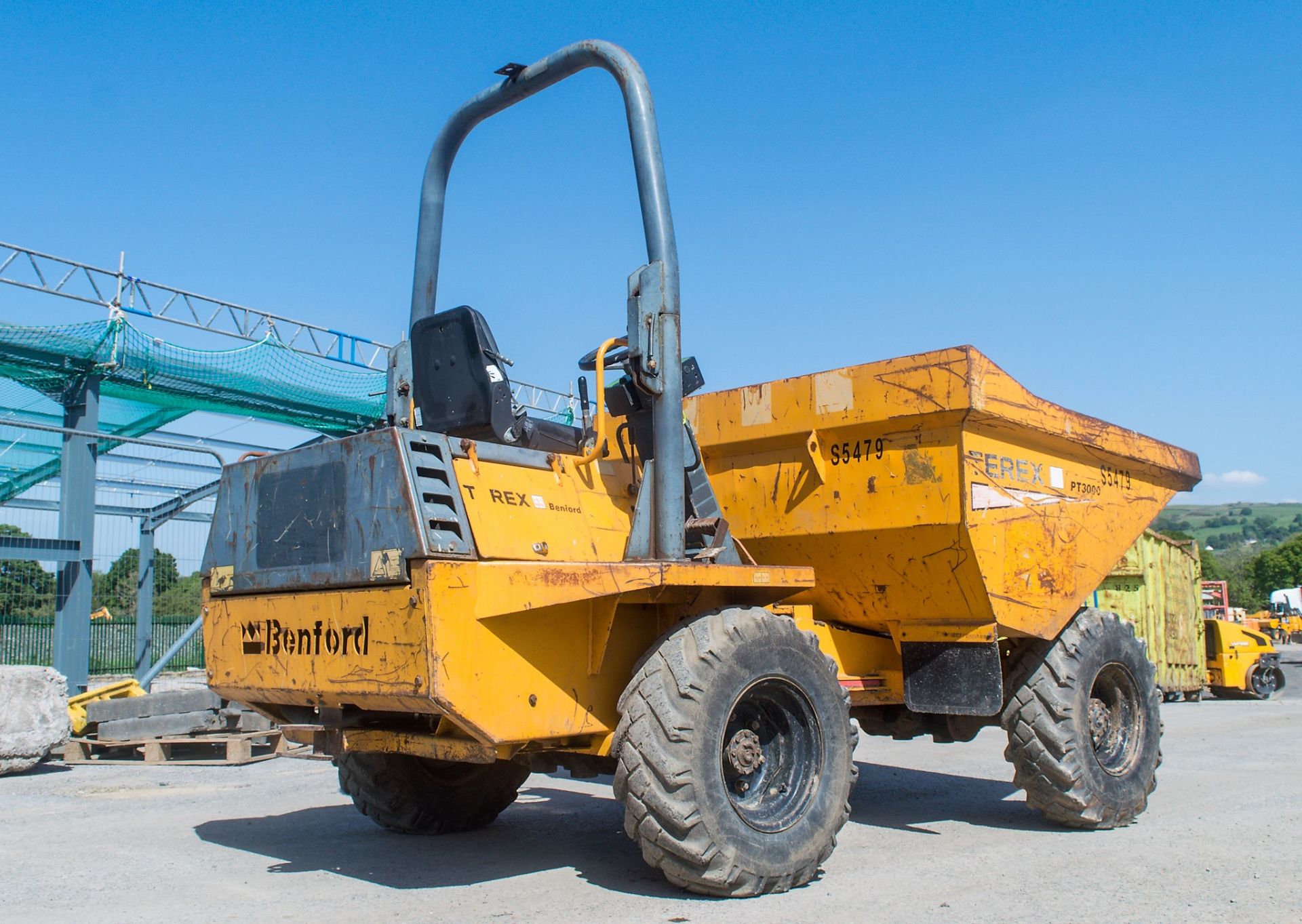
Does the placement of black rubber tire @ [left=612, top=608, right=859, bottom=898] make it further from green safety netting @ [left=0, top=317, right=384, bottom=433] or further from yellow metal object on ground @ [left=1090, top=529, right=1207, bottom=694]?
yellow metal object on ground @ [left=1090, top=529, right=1207, bottom=694]

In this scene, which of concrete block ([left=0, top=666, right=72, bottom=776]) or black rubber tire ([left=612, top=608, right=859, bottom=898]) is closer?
black rubber tire ([left=612, top=608, right=859, bottom=898])

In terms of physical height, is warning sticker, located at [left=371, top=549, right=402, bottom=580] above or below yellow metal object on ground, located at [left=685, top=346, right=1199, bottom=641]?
below

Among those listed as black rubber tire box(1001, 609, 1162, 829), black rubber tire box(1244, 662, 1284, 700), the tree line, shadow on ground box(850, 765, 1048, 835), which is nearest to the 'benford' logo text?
shadow on ground box(850, 765, 1048, 835)

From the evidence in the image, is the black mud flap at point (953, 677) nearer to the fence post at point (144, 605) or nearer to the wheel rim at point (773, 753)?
the wheel rim at point (773, 753)

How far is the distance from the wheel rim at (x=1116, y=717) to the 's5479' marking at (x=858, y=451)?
2202mm

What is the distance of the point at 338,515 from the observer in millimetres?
4789

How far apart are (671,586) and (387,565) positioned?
133cm

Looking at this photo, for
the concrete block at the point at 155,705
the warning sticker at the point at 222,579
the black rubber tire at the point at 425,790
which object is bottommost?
the black rubber tire at the point at 425,790

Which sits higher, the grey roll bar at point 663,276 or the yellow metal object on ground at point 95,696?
the grey roll bar at point 663,276

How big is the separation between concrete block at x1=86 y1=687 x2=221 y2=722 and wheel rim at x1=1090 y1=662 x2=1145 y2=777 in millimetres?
7551

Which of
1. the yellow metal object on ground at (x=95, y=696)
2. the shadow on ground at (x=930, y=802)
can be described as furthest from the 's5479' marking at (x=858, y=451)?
the yellow metal object on ground at (x=95, y=696)

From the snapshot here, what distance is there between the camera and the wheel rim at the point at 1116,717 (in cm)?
699

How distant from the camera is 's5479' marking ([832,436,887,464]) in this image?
6.30 m

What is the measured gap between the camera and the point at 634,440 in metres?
5.61
